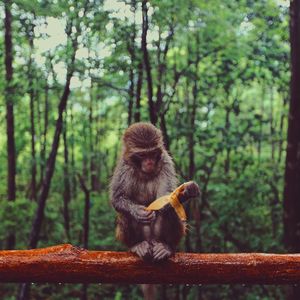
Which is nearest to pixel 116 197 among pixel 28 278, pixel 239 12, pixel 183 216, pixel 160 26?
pixel 183 216

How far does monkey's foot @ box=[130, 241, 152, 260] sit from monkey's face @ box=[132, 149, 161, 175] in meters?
0.79

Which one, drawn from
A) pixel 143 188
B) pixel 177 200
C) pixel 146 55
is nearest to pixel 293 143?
pixel 146 55

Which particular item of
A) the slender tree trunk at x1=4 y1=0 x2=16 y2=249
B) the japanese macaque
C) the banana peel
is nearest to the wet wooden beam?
the banana peel

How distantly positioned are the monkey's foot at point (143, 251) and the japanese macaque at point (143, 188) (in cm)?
18

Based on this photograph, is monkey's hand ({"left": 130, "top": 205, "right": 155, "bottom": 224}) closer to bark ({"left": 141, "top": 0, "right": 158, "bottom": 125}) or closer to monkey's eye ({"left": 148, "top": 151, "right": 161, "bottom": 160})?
monkey's eye ({"left": 148, "top": 151, "right": 161, "bottom": 160})

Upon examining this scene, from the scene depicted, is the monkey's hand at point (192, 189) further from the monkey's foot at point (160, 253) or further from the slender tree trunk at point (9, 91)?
the slender tree trunk at point (9, 91)

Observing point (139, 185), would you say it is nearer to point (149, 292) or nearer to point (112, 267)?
point (149, 292)

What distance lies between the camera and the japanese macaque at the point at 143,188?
3826 millimetres

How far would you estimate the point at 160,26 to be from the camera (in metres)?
6.95

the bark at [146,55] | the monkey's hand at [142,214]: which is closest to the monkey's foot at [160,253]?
the monkey's hand at [142,214]

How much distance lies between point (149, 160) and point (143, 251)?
3.17 feet

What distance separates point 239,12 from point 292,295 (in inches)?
182

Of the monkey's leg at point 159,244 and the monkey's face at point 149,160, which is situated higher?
the monkey's face at point 149,160

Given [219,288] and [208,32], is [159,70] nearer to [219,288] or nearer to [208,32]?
[208,32]
